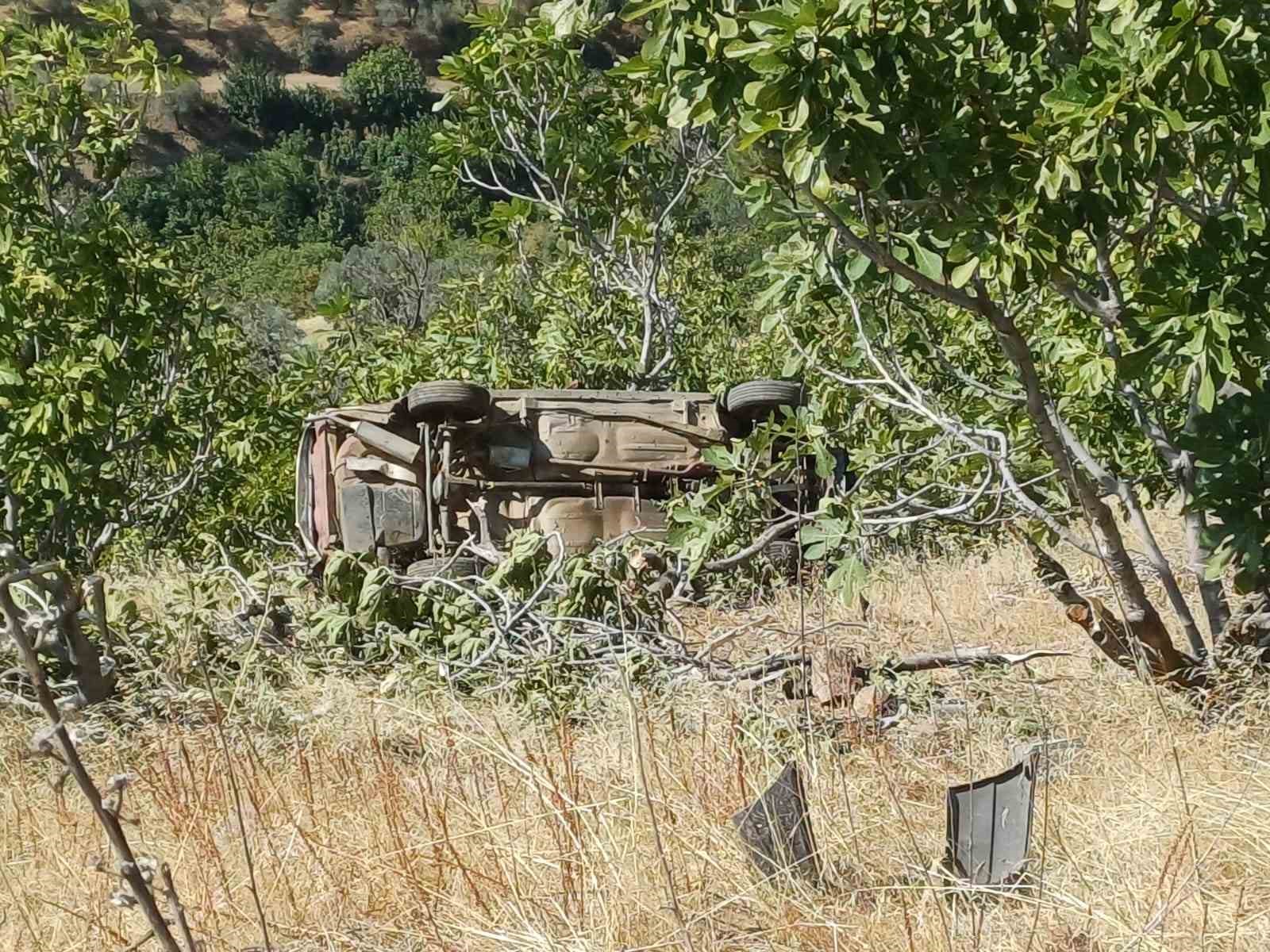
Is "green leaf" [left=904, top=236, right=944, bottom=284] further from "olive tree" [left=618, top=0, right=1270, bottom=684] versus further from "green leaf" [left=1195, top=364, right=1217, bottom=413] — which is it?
"green leaf" [left=1195, top=364, right=1217, bottom=413]

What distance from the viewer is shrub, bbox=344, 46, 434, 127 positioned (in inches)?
2514

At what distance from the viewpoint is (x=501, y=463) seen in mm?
9117

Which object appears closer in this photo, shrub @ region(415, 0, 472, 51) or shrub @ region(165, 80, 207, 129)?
shrub @ region(165, 80, 207, 129)

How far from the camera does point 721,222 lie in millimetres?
31391

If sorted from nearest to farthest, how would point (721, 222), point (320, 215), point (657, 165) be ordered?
point (657, 165) < point (721, 222) < point (320, 215)

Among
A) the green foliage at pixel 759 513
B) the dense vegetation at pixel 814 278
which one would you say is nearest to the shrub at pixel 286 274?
the dense vegetation at pixel 814 278

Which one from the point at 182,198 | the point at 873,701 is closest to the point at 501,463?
the point at 873,701

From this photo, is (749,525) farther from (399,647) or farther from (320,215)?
(320,215)

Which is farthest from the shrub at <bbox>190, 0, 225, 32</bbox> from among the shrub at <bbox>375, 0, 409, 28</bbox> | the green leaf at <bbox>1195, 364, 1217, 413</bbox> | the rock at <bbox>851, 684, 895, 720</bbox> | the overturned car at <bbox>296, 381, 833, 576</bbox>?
the green leaf at <bbox>1195, 364, 1217, 413</bbox>

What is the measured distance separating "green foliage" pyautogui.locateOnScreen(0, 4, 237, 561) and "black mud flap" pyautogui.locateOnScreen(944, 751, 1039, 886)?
205 inches

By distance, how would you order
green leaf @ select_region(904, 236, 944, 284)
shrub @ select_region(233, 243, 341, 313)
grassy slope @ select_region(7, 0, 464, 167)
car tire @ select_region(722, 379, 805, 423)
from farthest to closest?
1. grassy slope @ select_region(7, 0, 464, 167)
2. shrub @ select_region(233, 243, 341, 313)
3. car tire @ select_region(722, 379, 805, 423)
4. green leaf @ select_region(904, 236, 944, 284)

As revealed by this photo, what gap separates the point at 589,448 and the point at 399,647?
303 cm

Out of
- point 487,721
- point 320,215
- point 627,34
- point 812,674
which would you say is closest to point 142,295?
point 487,721

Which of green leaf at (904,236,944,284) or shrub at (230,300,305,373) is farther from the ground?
shrub at (230,300,305,373)
